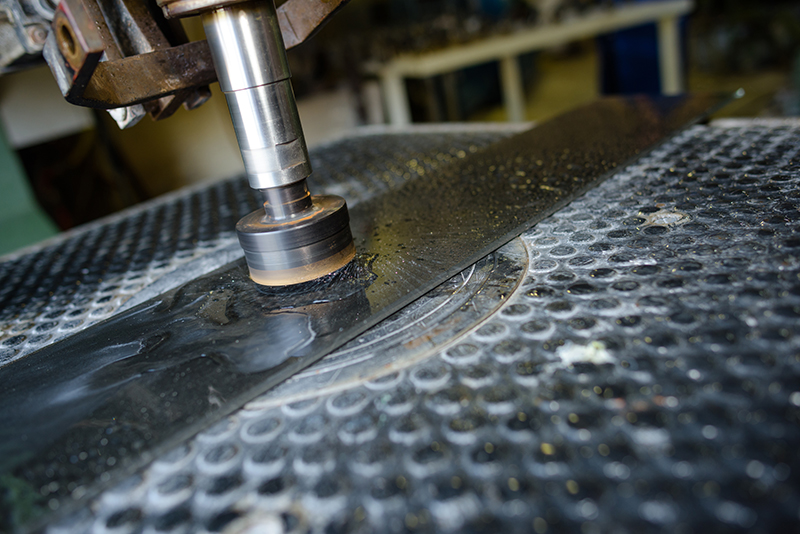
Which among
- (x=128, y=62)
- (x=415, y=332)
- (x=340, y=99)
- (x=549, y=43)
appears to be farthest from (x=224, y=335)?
(x=549, y=43)

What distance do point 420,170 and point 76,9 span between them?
28.7 inches

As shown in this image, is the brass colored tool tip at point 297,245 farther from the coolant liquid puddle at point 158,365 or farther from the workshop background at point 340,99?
the workshop background at point 340,99

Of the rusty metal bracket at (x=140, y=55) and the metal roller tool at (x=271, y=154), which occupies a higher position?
the rusty metal bracket at (x=140, y=55)

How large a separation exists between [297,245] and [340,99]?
3.23 meters

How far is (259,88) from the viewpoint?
62 cm

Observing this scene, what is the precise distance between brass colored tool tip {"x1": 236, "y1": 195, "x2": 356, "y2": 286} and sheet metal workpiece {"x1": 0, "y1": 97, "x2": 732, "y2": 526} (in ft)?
0.07

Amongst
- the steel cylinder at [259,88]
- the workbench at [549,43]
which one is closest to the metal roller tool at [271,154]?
the steel cylinder at [259,88]

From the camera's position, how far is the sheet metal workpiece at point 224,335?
46 centimetres

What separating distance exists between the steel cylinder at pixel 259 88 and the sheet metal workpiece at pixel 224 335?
0.51 ft

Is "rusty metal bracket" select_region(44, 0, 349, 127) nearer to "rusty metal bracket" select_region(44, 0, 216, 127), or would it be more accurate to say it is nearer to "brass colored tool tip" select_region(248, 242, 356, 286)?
"rusty metal bracket" select_region(44, 0, 216, 127)

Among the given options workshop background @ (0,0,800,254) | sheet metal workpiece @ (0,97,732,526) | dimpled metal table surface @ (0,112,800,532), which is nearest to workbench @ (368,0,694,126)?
workshop background @ (0,0,800,254)

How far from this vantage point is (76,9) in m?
0.51

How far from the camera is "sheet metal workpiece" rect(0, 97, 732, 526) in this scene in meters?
0.46

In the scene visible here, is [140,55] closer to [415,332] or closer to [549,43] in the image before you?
[415,332]
